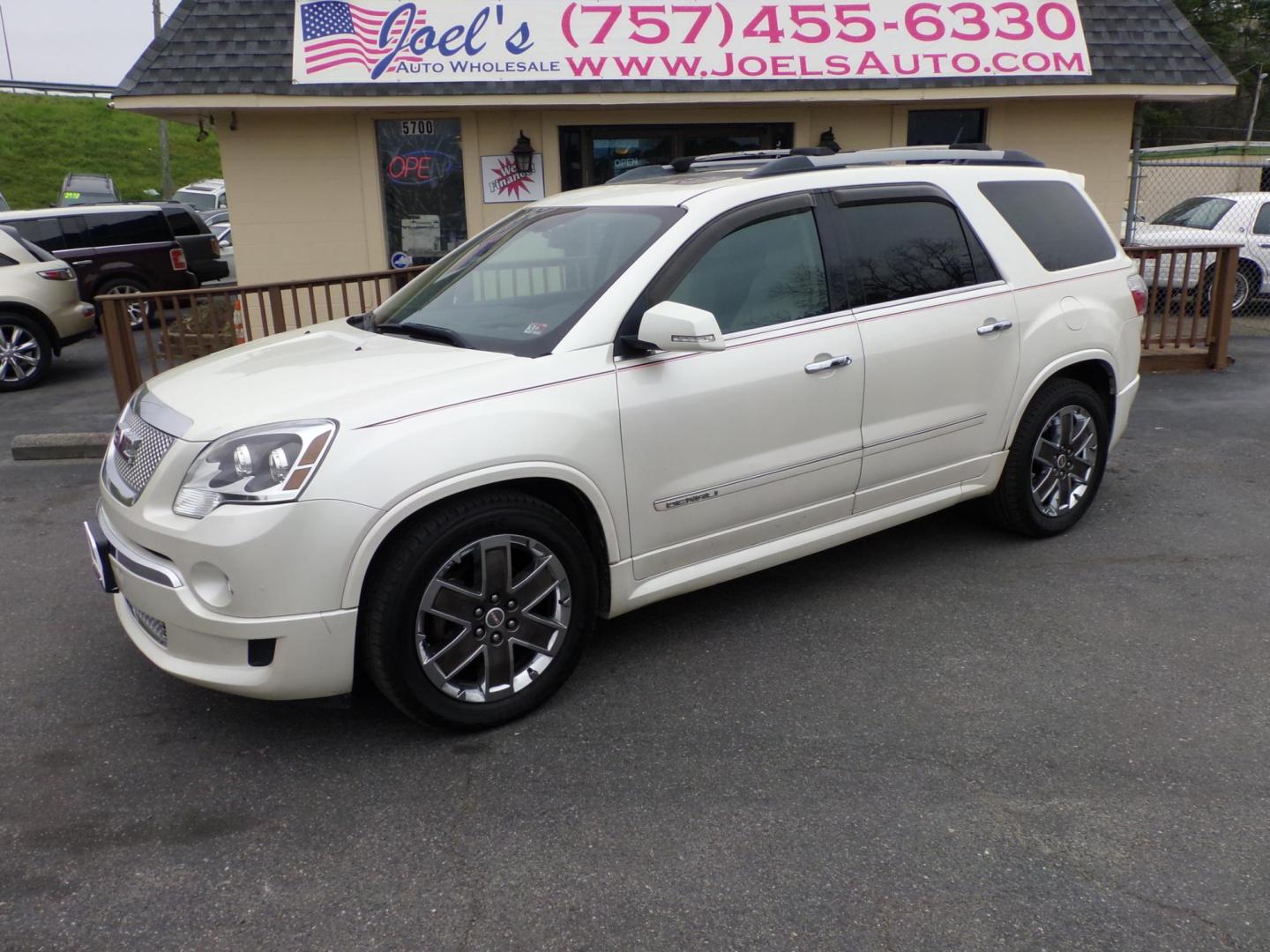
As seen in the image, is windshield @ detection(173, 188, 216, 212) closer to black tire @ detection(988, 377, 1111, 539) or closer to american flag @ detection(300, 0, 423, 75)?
american flag @ detection(300, 0, 423, 75)

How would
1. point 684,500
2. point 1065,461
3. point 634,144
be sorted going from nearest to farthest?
point 684,500
point 1065,461
point 634,144

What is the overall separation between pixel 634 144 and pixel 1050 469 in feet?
23.4

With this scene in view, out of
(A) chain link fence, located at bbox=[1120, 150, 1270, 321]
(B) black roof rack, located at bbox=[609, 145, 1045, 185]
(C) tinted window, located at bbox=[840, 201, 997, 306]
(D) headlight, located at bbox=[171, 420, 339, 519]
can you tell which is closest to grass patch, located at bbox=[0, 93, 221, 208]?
(A) chain link fence, located at bbox=[1120, 150, 1270, 321]

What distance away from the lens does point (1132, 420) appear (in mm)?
7781

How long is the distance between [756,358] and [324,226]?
7753 millimetres

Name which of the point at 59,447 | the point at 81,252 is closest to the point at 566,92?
the point at 59,447

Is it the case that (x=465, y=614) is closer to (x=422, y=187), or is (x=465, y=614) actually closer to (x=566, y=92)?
(x=566, y=92)

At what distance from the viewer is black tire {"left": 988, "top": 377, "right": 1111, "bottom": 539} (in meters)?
4.95

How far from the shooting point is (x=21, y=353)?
10.5 meters

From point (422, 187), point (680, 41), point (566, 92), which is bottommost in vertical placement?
point (422, 187)

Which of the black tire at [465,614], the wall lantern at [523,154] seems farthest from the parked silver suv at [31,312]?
the black tire at [465,614]

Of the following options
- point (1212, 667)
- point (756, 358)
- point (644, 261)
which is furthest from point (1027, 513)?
point (644, 261)

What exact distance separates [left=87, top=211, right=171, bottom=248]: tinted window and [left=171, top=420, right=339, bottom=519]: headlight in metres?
12.2

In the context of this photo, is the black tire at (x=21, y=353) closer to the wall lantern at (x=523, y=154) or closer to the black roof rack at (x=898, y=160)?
the wall lantern at (x=523, y=154)
